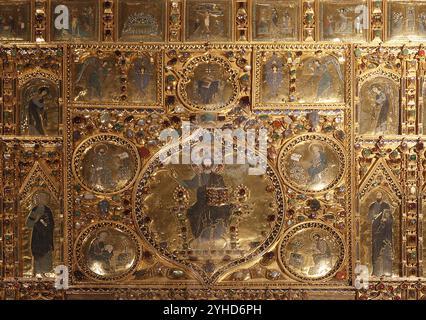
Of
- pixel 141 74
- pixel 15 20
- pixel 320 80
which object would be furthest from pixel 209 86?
pixel 15 20

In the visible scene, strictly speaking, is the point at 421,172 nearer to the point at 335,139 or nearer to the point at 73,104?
the point at 335,139

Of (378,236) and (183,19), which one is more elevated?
(183,19)

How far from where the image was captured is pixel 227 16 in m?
8.60

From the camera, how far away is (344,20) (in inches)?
339

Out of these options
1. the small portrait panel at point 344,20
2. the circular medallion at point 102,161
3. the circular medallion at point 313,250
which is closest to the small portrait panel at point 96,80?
the circular medallion at point 102,161

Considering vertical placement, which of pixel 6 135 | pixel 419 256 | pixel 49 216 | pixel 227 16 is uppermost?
pixel 227 16

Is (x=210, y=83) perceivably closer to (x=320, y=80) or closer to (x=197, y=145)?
(x=197, y=145)

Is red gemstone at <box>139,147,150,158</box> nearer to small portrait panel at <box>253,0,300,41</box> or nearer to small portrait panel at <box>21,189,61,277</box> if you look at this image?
small portrait panel at <box>21,189,61,277</box>

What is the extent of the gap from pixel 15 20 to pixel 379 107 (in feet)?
17.8

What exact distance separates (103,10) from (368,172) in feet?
14.7

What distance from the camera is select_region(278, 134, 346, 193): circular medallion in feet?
28.3

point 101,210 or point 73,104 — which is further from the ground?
point 73,104

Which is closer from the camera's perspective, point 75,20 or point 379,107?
point 75,20

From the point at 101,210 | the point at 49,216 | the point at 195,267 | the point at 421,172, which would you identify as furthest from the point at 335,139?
the point at 49,216
